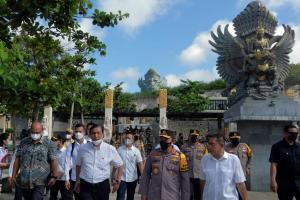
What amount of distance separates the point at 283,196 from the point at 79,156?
3117 millimetres

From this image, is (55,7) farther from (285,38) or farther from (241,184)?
(285,38)

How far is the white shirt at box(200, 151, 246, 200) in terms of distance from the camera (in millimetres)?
4973

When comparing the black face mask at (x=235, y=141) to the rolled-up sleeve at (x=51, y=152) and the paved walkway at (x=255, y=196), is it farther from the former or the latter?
the rolled-up sleeve at (x=51, y=152)

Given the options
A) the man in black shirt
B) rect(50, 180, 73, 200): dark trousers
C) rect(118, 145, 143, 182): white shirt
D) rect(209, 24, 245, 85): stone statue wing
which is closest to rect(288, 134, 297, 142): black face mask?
Result: the man in black shirt

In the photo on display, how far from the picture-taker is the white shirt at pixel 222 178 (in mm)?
4973

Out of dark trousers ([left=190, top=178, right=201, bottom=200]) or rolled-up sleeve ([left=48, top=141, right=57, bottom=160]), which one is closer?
rolled-up sleeve ([left=48, top=141, right=57, bottom=160])

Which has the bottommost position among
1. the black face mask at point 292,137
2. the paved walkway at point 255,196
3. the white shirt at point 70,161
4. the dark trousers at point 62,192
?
the paved walkway at point 255,196

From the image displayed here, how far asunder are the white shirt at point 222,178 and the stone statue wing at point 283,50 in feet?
28.4

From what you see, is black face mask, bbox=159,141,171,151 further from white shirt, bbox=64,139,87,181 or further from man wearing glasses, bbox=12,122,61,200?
white shirt, bbox=64,139,87,181

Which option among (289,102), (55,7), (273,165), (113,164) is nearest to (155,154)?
(113,164)

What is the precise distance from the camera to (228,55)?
44.4 ft

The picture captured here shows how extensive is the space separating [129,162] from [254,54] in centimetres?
593

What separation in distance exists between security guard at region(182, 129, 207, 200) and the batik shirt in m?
3.10

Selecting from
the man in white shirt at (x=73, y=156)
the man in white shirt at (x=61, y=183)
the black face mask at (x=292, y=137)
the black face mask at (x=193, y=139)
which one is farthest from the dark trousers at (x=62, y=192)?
the black face mask at (x=292, y=137)
